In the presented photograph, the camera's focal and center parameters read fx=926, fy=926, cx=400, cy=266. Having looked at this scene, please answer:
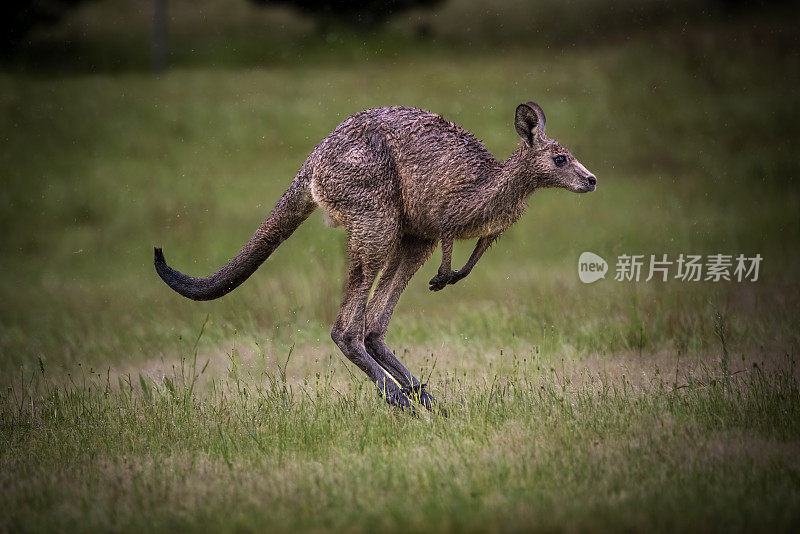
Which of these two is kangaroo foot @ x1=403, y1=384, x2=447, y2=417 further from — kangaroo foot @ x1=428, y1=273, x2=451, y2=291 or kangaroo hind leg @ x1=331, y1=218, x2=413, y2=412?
kangaroo foot @ x1=428, y1=273, x2=451, y2=291

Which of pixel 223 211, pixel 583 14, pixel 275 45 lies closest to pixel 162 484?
pixel 223 211

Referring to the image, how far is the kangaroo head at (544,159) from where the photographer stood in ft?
21.4

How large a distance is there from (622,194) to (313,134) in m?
7.12

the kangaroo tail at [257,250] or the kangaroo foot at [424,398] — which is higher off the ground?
the kangaroo tail at [257,250]

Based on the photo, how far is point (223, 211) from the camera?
18469 millimetres

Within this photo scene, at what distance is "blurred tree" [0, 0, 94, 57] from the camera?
26.4 metres

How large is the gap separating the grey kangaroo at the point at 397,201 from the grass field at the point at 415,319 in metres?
0.74

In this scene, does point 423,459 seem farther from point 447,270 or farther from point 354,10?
point 354,10

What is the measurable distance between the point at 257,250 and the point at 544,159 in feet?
7.92

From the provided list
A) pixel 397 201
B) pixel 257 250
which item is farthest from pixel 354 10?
pixel 397 201

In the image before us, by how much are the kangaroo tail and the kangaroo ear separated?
175 cm

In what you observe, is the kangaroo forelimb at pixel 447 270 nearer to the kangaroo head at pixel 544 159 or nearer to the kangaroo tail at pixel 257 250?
the kangaroo head at pixel 544 159

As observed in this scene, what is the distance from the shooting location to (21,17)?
89.2ft

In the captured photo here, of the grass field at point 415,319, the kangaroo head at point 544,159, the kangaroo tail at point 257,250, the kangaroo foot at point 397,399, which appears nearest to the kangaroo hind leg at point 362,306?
the kangaroo foot at point 397,399
